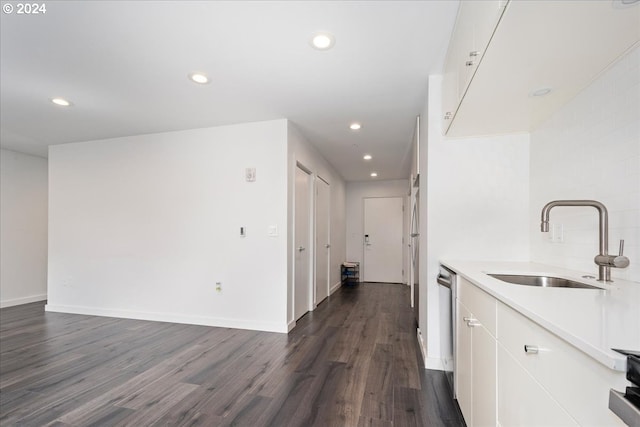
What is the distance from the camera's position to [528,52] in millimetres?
1266

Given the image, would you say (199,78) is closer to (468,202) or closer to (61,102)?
(61,102)

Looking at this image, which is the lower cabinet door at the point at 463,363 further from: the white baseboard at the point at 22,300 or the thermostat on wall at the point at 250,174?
the white baseboard at the point at 22,300

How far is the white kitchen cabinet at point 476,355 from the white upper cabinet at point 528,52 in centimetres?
108

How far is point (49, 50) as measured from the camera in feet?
6.81

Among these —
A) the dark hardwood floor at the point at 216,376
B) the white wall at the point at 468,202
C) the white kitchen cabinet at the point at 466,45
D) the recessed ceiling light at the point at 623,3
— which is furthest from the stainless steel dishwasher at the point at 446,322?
the recessed ceiling light at the point at 623,3

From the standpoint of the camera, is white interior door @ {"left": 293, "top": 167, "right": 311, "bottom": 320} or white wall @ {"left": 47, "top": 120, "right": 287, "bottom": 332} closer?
white wall @ {"left": 47, "top": 120, "right": 287, "bottom": 332}

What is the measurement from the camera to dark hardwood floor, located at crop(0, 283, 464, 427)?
5.81 ft

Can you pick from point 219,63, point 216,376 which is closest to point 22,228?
point 216,376

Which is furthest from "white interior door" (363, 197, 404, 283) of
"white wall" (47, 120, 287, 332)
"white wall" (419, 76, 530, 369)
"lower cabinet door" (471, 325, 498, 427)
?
"lower cabinet door" (471, 325, 498, 427)

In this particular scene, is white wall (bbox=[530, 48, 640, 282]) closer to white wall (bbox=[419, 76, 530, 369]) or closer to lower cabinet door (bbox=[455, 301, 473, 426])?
white wall (bbox=[419, 76, 530, 369])

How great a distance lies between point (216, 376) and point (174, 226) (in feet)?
7.01

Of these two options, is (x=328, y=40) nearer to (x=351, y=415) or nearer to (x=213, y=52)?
(x=213, y=52)

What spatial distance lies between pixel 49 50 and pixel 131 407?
8.41ft

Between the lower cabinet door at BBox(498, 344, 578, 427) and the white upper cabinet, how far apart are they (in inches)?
48.8
